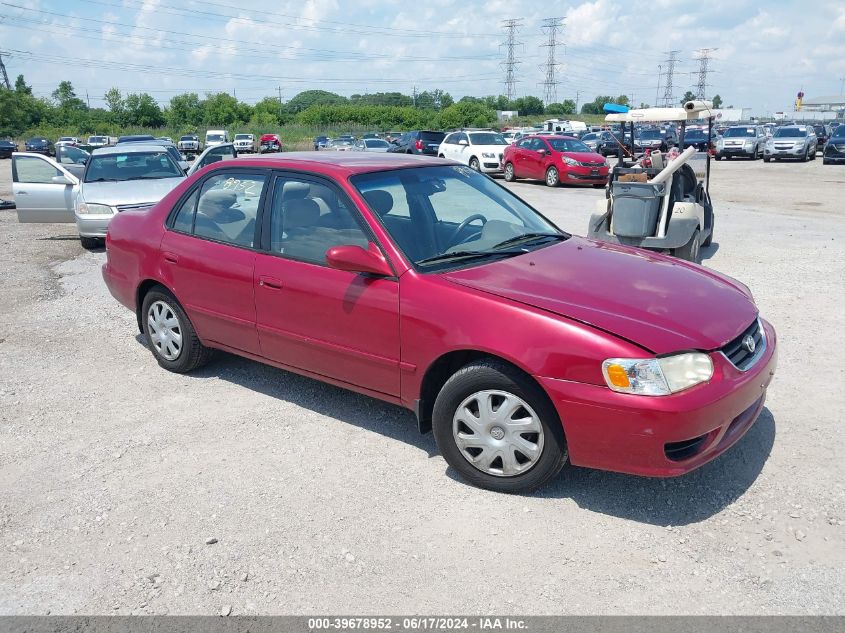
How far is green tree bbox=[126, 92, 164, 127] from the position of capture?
90.9m

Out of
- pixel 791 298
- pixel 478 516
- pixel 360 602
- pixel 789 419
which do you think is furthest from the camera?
pixel 791 298

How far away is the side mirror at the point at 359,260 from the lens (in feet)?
12.7

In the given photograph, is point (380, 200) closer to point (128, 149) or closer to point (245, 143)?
point (128, 149)

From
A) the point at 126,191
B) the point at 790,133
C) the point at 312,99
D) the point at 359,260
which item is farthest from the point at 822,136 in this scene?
the point at 312,99

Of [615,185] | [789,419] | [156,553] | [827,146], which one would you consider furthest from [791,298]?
[827,146]

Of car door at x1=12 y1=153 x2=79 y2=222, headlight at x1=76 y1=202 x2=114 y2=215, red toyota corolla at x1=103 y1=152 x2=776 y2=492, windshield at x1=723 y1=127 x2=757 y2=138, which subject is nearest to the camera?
red toyota corolla at x1=103 y1=152 x2=776 y2=492

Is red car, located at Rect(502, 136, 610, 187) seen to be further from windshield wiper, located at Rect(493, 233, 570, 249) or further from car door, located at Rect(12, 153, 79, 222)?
windshield wiper, located at Rect(493, 233, 570, 249)

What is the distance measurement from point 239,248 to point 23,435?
1.84m

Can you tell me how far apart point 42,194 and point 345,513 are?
10.2m

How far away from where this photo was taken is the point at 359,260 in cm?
387

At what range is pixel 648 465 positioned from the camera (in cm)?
326

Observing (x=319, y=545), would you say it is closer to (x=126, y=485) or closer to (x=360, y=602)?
(x=360, y=602)

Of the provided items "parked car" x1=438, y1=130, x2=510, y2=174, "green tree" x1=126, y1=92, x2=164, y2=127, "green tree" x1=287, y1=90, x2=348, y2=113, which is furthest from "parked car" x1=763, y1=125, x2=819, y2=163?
"green tree" x1=287, y1=90, x2=348, y2=113

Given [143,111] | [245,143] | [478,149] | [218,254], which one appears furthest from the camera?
[143,111]
